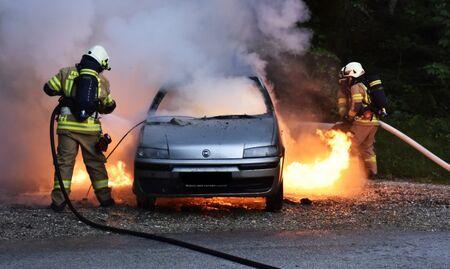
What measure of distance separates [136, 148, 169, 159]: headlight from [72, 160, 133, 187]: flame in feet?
5.73

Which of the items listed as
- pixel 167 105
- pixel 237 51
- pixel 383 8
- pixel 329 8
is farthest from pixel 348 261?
pixel 383 8

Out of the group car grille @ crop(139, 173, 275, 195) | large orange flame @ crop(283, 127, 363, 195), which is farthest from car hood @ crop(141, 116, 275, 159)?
large orange flame @ crop(283, 127, 363, 195)

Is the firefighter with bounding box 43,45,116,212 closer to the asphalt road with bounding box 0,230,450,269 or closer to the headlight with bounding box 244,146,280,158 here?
the asphalt road with bounding box 0,230,450,269

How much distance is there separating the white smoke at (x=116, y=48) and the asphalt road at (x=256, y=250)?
2.80 metres

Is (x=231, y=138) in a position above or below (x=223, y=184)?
above

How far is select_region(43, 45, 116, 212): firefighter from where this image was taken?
6680 mm

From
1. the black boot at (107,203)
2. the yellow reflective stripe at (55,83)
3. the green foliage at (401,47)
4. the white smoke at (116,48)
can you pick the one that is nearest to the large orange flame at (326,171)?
the white smoke at (116,48)

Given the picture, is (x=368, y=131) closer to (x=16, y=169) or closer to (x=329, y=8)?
(x=329, y=8)

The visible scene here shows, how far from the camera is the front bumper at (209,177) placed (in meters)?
6.08

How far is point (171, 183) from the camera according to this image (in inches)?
241

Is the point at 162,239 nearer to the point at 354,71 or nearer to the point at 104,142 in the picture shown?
the point at 104,142

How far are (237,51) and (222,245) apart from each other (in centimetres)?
Answer: 426

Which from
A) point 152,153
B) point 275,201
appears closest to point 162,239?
point 152,153

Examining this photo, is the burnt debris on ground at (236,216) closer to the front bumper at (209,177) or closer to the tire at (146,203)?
the tire at (146,203)
